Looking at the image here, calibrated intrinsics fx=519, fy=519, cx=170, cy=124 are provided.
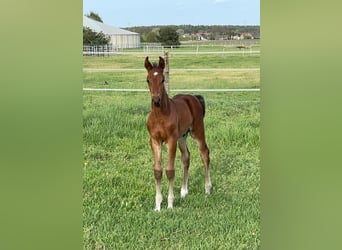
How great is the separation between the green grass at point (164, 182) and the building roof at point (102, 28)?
0.76 feet

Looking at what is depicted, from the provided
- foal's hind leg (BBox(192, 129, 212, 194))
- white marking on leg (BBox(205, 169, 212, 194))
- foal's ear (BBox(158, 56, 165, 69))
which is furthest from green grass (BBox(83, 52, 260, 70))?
white marking on leg (BBox(205, 169, 212, 194))

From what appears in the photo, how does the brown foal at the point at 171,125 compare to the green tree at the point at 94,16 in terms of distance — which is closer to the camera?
the brown foal at the point at 171,125

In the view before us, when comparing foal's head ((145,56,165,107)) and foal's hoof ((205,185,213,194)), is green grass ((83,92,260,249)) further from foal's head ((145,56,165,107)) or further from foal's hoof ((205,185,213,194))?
foal's head ((145,56,165,107))

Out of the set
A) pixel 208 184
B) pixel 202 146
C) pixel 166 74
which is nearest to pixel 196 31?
pixel 166 74

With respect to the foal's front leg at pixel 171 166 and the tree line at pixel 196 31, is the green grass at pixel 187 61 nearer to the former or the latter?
the tree line at pixel 196 31

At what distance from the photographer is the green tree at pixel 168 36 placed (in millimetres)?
1881

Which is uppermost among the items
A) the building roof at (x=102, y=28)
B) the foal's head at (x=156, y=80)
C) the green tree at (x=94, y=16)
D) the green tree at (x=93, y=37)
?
the green tree at (x=94, y=16)

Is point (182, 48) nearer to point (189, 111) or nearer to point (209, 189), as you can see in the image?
point (189, 111)

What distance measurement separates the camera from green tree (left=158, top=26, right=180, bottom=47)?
1.88 meters

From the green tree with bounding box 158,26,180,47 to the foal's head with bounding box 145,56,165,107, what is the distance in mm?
154

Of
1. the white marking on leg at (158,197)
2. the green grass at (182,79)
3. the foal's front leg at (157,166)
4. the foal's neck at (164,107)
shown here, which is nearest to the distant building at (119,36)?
the green grass at (182,79)
